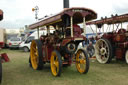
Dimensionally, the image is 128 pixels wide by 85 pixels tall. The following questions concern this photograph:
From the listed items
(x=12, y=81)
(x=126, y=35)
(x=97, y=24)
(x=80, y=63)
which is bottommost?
(x=12, y=81)

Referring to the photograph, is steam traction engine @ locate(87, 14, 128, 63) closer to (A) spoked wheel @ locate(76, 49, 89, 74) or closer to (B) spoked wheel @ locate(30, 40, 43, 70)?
(A) spoked wheel @ locate(76, 49, 89, 74)

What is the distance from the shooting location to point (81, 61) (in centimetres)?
569

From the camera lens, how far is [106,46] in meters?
7.96

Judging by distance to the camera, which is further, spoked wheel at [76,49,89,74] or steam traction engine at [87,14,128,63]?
steam traction engine at [87,14,128,63]

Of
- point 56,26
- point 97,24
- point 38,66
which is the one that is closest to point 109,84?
point 38,66

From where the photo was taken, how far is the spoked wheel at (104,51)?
301 inches

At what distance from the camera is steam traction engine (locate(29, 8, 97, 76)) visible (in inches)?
207

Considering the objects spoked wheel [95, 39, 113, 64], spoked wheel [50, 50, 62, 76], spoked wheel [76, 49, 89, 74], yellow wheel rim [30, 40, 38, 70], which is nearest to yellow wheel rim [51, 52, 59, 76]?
Result: spoked wheel [50, 50, 62, 76]

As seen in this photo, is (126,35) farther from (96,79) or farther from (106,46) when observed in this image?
(96,79)

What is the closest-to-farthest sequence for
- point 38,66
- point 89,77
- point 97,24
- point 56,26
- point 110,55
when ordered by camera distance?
point 89,77 → point 38,66 → point 56,26 → point 110,55 → point 97,24

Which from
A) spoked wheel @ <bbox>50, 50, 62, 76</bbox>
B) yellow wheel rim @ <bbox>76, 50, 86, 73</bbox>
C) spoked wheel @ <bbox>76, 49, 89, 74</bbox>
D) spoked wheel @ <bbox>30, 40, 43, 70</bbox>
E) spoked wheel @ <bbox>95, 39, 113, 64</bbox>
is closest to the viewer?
spoked wheel @ <bbox>50, 50, 62, 76</bbox>

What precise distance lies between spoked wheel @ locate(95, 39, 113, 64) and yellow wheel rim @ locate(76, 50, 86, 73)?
223cm

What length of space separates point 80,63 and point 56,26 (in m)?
1.94

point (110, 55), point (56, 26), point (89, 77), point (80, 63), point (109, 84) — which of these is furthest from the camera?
point (110, 55)
